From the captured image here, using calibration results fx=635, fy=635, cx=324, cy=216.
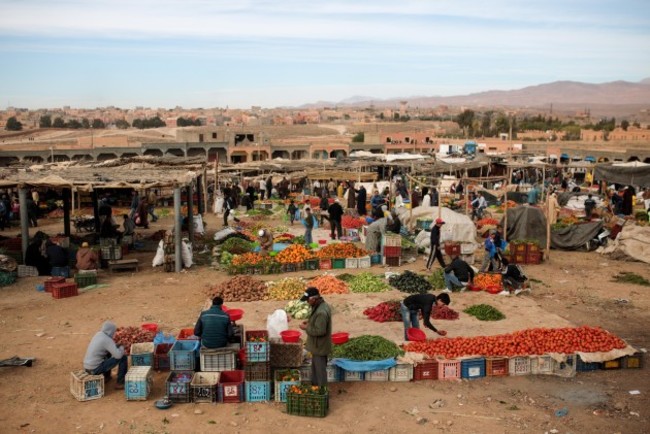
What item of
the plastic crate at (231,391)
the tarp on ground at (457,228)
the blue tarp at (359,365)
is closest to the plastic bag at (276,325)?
the blue tarp at (359,365)

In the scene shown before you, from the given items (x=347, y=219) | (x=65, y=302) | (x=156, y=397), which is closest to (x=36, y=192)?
(x=347, y=219)

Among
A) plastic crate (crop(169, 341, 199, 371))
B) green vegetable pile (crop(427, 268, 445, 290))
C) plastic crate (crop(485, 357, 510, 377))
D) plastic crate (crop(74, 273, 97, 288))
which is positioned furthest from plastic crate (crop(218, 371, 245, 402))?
plastic crate (crop(74, 273, 97, 288))

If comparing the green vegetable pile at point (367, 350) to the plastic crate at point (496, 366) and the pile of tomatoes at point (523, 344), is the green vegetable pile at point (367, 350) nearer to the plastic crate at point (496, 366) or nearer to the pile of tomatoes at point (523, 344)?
the pile of tomatoes at point (523, 344)

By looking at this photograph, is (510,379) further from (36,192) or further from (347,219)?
(36,192)

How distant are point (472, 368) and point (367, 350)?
151 cm

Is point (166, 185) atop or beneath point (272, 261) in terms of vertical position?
atop

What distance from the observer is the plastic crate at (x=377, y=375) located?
8.88 metres

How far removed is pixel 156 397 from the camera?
833 centimetres

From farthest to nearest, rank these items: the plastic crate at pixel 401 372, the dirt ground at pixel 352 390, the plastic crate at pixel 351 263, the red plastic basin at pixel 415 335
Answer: the plastic crate at pixel 351 263 → the red plastic basin at pixel 415 335 → the plastic crate at pixel 401 372 → the dirt ground at pixel 352 390

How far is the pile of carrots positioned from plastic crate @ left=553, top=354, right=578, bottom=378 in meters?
5.08

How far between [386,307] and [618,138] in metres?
57.4

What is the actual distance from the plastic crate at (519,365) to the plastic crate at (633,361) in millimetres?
1544

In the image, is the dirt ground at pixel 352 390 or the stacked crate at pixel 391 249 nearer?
the dirt ground at pixel 352 390

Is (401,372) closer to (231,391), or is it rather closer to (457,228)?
(231,391)
